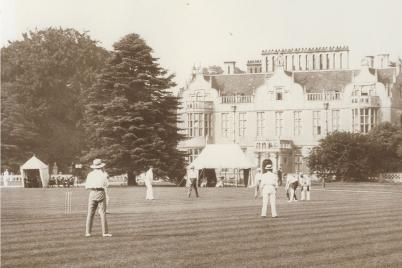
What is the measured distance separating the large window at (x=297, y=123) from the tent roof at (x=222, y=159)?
2011 centimetres

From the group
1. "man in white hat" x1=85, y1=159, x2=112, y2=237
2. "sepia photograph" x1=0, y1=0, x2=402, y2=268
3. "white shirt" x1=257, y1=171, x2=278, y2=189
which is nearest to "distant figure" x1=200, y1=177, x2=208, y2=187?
"sepia photograph" x1=0, y1=0, x2=402, y2=268

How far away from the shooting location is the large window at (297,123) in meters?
75.8

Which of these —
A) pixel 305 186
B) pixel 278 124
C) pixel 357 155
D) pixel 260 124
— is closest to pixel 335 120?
pixel 278 124

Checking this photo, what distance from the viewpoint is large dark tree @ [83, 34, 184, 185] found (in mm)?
55688

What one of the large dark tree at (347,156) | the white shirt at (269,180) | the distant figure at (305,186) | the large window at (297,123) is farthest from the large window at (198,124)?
the white shirt at (269,180)

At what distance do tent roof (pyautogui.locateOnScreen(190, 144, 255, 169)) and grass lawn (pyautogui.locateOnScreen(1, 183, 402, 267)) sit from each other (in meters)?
28.6

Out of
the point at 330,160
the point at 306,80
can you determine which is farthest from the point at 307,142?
the point at 330,160

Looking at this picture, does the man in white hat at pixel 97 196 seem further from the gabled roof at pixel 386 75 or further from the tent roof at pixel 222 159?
the gabled roof at pixel 386 75

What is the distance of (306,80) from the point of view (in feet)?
254

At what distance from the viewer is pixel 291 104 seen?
7669 centimetres

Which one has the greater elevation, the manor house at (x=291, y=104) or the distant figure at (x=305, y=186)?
the manor house at (x=291, y=104)

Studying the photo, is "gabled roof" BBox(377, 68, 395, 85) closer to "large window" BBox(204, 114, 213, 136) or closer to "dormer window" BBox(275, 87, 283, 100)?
"dormer window" BBox(275, 87, 283, 100)

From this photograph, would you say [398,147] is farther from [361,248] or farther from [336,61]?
[361,248]

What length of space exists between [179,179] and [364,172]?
540 inches
